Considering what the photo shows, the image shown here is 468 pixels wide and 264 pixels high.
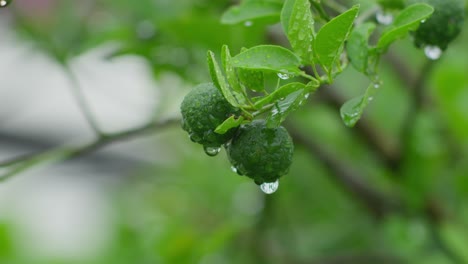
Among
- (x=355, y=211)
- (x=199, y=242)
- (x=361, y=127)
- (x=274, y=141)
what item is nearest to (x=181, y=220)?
(x=199, y=242)

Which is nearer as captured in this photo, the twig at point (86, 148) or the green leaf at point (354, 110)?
the green leaf at point (354, 110)

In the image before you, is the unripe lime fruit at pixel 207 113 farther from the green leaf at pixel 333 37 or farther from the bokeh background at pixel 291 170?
the bokeh background at pixel 291 170

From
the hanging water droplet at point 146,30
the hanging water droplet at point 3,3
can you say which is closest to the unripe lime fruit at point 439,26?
the hanging water droplet at point 3,3

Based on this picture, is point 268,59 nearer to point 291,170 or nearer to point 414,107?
point 414,107

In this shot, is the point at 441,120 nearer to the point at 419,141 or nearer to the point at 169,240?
the point at 419,141

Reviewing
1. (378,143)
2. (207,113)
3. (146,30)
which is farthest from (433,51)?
(378,143)
